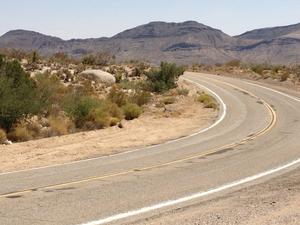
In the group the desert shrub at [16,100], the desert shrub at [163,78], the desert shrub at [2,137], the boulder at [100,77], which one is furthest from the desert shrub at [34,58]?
the desert shrub at [2,137]

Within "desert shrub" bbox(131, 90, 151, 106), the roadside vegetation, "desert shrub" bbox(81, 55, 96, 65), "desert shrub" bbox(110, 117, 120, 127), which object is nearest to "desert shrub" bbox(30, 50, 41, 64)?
the roadside vegetation

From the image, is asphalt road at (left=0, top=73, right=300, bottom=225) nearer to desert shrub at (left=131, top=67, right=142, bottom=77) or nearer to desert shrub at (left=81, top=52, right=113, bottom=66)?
desert shrub at (left=131, top=67, right=142, bottom=77)

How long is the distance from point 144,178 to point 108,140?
8035 millimetres

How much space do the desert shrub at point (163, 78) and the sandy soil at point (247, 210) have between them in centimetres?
2899

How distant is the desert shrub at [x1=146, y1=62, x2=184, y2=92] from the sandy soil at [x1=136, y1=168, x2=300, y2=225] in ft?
Result: 95.1

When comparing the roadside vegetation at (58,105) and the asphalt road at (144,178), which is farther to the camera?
the roadside vegetation at (58,105)

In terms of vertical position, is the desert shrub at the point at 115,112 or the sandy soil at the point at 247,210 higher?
the sandy soil at the point at 247,210

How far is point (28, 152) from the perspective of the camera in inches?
736

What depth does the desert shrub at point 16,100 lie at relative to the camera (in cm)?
2306

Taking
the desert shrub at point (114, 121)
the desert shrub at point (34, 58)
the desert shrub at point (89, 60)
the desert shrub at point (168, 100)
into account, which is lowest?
the desert shrub at point (168, 100)

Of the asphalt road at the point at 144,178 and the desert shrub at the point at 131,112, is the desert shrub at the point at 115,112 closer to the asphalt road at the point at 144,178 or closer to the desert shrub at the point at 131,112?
the desert shrub at the point at 131,112

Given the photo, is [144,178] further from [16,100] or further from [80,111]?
[80,111]

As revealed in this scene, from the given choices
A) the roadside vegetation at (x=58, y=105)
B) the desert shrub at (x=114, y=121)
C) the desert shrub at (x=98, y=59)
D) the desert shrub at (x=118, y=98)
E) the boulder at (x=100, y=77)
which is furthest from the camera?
the desert shrub at (x=98, y=59)

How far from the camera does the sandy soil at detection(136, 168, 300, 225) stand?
9534 millimetres
